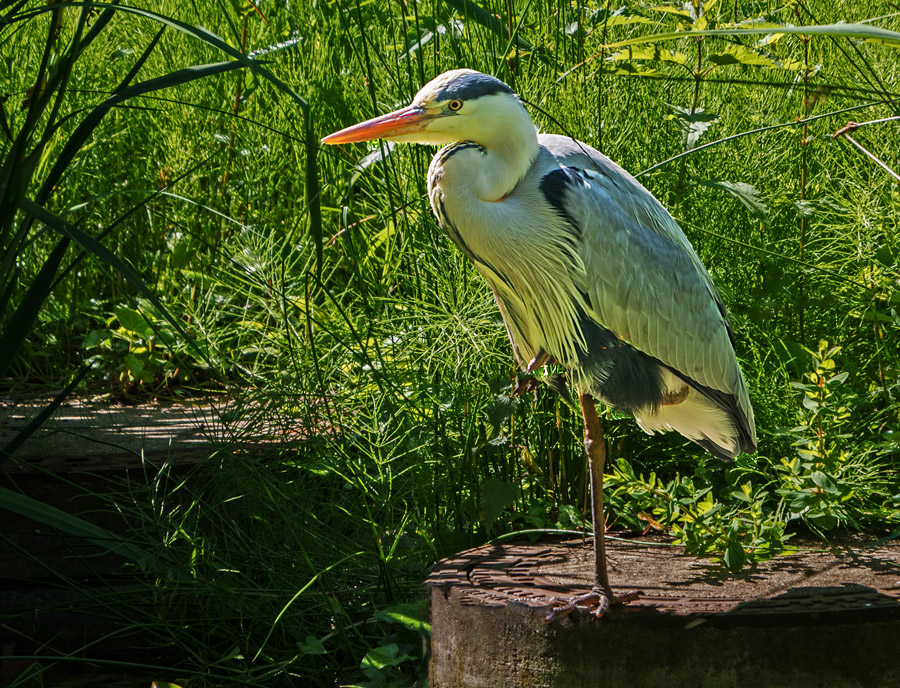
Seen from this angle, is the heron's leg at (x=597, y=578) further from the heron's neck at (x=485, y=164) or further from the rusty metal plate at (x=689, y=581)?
the heron's neck at (x=485, y=164)

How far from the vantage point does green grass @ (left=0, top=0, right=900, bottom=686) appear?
2.69m

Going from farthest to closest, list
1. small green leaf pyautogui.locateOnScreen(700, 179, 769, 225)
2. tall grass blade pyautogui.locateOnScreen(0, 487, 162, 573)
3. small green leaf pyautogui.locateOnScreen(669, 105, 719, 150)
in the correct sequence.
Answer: small green leaf pyautogui.locateOnScreen(669, 105, 719, 150) → small green leaf pyautogui.locateOnScreen(700, 179, 769, 225) → tall grass blade pyautogui.locateOnScreen(0, 487, 162, 573)

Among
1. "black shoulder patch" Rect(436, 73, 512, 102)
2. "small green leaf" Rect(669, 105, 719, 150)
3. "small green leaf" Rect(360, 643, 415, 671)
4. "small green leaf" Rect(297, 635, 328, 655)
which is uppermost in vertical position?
"small green leaf" Rect(669, 105, 719, 150)

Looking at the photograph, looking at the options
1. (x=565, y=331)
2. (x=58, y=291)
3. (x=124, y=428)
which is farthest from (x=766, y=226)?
(x=58, y=291)

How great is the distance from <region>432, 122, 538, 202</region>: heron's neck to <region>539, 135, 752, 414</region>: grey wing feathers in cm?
15

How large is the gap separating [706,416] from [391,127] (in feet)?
3.91

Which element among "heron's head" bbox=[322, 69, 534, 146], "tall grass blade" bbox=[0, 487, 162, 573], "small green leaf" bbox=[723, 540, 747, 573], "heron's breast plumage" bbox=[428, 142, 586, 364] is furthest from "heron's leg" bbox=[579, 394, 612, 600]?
"tall grass blade" bbox=[0, 487, 162, 573]

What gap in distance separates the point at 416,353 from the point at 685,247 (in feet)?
3.09

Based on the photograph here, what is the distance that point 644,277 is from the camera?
8.07ft

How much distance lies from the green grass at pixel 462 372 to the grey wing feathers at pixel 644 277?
26 centimetres

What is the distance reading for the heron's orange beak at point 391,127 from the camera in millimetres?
2174

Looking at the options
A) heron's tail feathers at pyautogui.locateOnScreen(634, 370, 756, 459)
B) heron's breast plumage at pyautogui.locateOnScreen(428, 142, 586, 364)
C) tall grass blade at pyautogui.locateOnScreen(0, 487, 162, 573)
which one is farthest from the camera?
heron's tail feathers at pyautogui.locateOnScreen(634, 370, 756, 459)

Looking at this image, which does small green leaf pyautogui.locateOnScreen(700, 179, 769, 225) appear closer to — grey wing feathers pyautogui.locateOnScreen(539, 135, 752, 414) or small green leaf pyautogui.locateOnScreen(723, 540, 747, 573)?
grey wing feathers pyautogui.locateOnScreen(539, 135, 752, 414)

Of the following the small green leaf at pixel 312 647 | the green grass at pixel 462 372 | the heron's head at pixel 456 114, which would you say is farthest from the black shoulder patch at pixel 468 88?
the small green leaf at pixel 312 647
